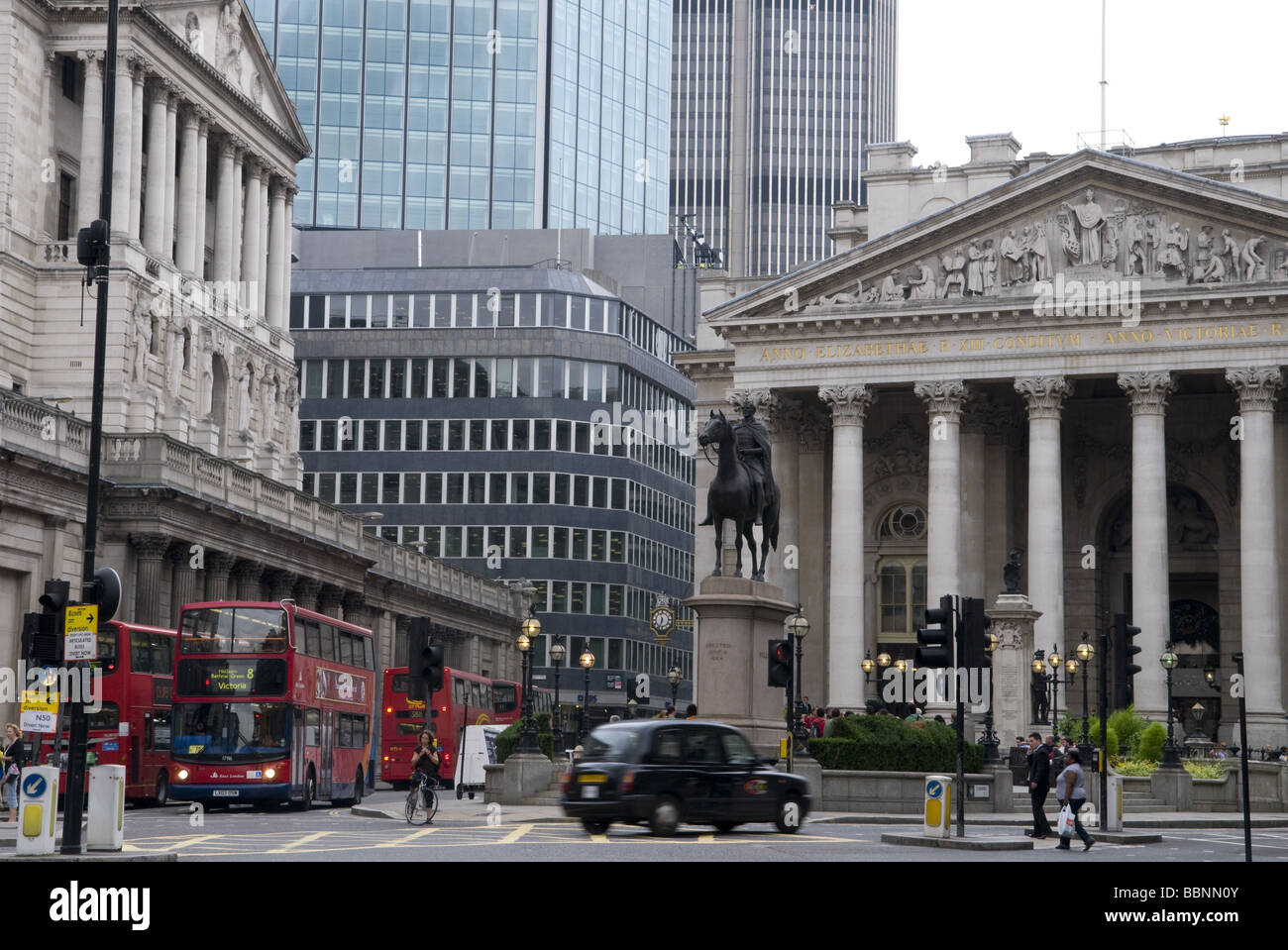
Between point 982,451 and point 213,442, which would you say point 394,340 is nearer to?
point 213,442

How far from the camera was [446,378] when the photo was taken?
10700cm

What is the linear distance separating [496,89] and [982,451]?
6929 centimetres

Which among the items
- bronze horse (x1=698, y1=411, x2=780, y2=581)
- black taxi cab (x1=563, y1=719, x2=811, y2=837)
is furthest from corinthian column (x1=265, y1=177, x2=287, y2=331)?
black taxi cab (x1=563, y1=719, x2=811, y2=837)

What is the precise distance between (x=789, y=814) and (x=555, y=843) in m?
5.00

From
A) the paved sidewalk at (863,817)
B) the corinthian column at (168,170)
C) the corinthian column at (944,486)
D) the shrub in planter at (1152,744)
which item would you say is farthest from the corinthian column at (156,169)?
the shrub in planter at (1152,744)

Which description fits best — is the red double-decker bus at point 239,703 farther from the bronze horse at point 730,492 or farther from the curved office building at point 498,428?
the curved office building at point 498,428

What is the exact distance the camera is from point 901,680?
7494 centimetres

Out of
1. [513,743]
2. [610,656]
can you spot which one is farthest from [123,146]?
[610,656]

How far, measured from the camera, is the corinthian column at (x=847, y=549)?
240ft

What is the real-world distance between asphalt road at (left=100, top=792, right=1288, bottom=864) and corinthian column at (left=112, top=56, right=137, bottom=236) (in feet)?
107

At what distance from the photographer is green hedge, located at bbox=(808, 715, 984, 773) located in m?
45.7

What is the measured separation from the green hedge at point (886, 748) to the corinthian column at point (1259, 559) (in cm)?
2432

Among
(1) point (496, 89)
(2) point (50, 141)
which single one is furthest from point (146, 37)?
(1) point (496, 89)

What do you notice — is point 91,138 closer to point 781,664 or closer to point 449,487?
point 449,487
